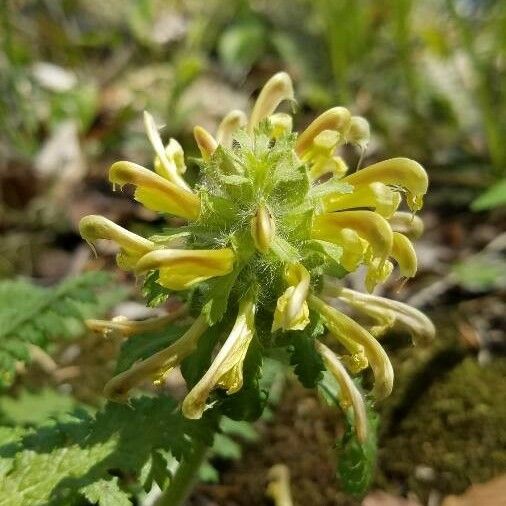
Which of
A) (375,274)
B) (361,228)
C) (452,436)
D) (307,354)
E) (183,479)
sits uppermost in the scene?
(361,228)

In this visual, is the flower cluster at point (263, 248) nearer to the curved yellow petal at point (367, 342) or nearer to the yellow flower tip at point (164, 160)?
the curved yellow petal at point (367, 342)

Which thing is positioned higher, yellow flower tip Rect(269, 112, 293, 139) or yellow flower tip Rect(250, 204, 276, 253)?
yellow flower tip Rect(269, 112, 293, 139)

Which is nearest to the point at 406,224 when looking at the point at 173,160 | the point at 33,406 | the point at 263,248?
the point at 263,248

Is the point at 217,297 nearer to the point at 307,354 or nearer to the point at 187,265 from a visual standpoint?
the point at 187,265

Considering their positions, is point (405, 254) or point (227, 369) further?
point (405, 254)

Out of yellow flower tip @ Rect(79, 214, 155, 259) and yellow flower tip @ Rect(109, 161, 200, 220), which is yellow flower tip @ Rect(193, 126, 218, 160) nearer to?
yellow flower tip @ Rect(109, 161, 200, 220)

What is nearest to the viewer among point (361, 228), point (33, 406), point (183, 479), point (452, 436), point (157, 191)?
point (361, 228)

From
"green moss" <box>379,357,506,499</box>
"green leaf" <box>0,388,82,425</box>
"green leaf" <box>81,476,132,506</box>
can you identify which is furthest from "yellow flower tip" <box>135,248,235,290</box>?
"green moss" <box>379,357,506,499</box>

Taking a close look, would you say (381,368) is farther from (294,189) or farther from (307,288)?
(294,189)

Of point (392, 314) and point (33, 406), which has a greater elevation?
point (392, 314)
